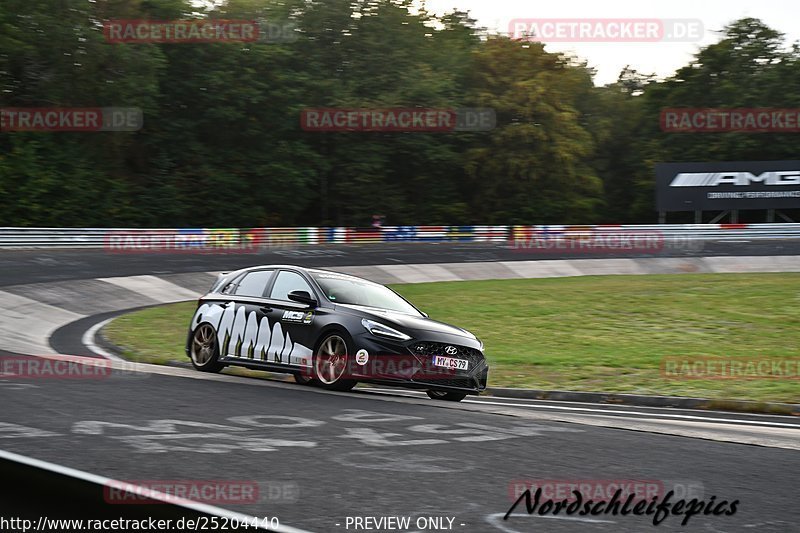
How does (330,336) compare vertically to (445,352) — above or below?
above

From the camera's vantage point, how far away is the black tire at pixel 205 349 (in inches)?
511

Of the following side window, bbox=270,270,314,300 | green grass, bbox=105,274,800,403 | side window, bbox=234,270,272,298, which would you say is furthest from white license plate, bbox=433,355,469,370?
side window, bbox=234,270,272,298

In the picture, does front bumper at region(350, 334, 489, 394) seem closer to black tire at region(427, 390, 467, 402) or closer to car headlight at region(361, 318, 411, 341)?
car headlight at region(361, 318, 411, 341)

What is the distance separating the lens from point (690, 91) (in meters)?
66.8

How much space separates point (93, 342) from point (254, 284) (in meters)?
5.85

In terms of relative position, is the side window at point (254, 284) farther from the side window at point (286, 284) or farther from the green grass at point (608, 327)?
the green grass at point (608, 327)

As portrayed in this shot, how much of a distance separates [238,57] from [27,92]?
37.7 ft

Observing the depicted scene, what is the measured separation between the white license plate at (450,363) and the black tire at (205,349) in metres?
3.32

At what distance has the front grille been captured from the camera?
36.1 ft

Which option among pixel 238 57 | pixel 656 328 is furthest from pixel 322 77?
pixel 656 328

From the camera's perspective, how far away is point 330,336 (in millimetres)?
11289

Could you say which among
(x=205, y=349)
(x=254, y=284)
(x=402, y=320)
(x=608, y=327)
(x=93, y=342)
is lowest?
(x=608, y=327)

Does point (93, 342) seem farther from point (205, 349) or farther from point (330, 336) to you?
point (330, 336)

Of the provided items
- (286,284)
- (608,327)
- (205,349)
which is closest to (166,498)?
(286,284)
